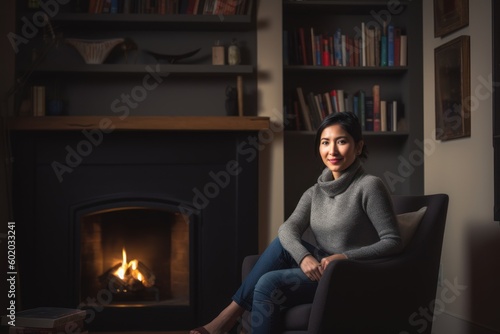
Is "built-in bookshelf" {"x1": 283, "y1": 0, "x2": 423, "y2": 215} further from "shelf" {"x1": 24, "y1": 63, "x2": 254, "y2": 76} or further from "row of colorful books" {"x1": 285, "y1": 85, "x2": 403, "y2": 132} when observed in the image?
"shelf" {"x1": 24, "y1": 63, "x2": 254, "y2": 76}

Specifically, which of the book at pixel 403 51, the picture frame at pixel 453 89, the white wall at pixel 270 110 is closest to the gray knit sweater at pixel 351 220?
the picture frame at pixel 453 89

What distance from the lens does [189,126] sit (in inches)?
151

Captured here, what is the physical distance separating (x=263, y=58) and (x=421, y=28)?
1028 millimetres

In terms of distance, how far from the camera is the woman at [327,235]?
8.05 feet

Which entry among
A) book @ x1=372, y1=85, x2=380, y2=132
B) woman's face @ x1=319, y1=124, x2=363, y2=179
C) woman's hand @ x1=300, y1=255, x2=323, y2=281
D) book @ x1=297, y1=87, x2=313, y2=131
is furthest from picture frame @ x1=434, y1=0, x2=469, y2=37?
woman's hand @ x1=300, y1=255, x2=323, y2=281

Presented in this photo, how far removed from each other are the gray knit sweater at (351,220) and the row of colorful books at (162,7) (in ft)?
5.51

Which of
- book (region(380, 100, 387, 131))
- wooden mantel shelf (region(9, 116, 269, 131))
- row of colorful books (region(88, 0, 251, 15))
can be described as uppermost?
row of colorful books (region(88, 0, 251, 15))

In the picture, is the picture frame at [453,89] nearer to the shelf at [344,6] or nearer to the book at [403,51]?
the book at [403,51]

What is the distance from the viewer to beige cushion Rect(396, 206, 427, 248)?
2.58 m

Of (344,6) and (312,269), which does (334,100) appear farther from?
(312,269)

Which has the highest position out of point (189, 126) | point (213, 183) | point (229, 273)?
point (189, 126)

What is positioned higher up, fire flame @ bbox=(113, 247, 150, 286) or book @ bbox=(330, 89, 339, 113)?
book @ bbox=(330, 89, 339, 113)

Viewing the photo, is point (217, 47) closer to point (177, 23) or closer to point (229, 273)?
point (177, 23)

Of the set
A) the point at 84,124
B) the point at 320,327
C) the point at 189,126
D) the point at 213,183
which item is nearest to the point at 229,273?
the point at 213,183
